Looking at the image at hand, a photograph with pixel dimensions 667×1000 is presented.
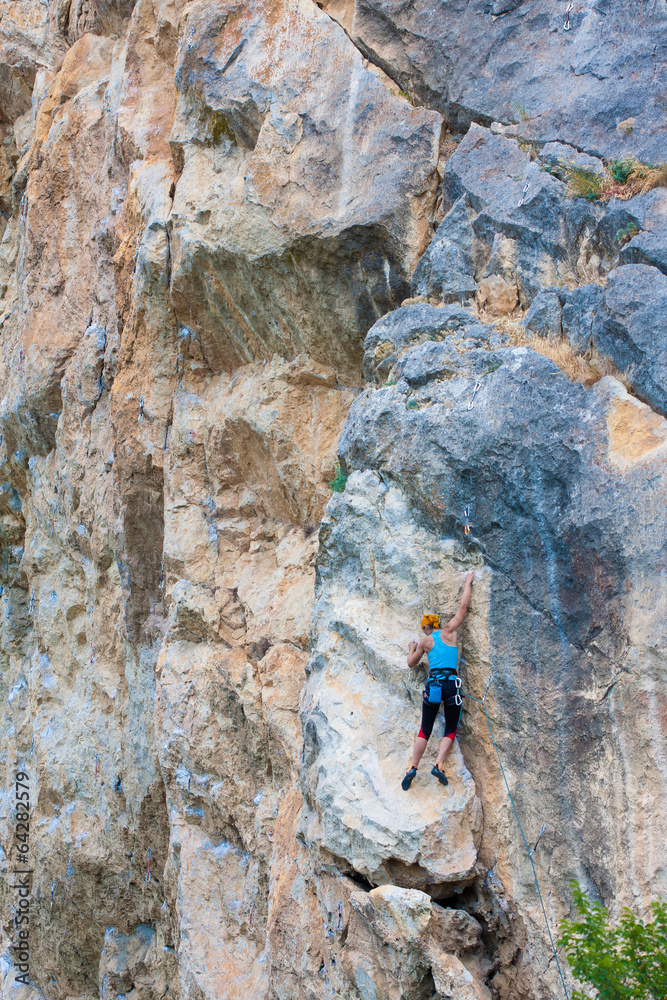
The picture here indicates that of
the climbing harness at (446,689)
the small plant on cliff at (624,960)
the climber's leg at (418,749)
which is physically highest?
the climbing harness at (446,689)

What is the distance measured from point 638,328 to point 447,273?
230 centimetres

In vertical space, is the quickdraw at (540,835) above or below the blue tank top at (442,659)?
below

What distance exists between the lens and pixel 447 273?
835 cm

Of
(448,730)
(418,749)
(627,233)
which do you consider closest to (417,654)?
(448,730)

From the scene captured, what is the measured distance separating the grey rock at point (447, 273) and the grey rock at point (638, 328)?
1597 mm

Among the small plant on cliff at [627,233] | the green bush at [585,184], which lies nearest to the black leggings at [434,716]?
the small plant on cliff at [627,233]

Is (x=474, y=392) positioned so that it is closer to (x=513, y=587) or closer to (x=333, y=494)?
(x=513, y=587)

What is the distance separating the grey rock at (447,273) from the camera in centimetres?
824

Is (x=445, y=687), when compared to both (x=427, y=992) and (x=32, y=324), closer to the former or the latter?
(x=427, y=992)

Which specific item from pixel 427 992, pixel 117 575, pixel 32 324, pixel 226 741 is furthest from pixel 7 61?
pixel 427 992

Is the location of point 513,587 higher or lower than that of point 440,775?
higher

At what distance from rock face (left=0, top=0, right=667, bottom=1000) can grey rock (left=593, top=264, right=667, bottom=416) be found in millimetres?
32

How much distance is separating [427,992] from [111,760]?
22.1ft

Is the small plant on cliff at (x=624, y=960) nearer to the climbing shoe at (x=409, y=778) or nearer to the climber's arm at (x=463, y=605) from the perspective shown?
the climbing shoe at (x=409, y=778)
